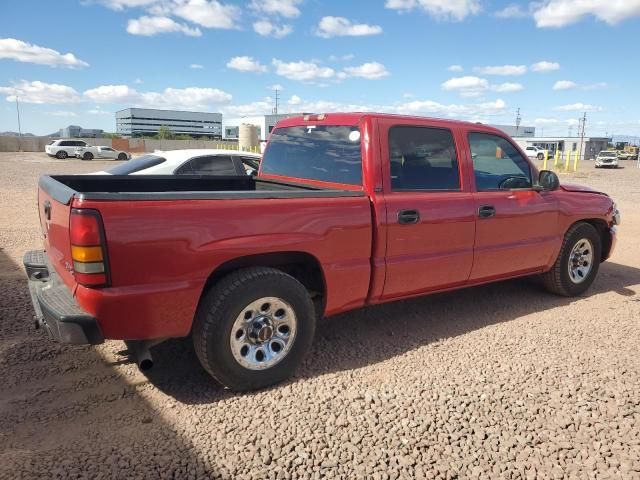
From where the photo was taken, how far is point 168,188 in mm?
4754

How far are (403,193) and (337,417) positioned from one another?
173cm

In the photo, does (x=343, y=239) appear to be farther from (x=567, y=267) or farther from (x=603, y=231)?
(x=603, y=231)

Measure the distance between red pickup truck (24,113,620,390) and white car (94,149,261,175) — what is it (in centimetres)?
301

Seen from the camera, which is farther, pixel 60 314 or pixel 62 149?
pixel 62 149

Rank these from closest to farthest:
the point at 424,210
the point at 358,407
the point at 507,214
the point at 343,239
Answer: the point at 358,407 → the point at 343,239 → the point at 424,210 → the point at 507,214

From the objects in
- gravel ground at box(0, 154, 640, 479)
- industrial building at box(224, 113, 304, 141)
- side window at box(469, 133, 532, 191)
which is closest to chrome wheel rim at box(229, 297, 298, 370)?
gravel ground at box(0, 154, 640, 479)

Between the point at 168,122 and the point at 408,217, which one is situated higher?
the point at 168,122

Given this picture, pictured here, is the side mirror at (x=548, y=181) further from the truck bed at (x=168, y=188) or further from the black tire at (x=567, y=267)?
the truck bed at (x=168, y=188)

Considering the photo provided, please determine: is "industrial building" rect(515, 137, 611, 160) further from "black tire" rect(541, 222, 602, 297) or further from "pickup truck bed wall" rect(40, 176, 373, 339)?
"pickup truck bed wall" rect(40, 176, 373, 339)

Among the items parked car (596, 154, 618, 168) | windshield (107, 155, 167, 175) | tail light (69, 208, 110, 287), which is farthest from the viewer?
parked car (596, 154, 618, 168)

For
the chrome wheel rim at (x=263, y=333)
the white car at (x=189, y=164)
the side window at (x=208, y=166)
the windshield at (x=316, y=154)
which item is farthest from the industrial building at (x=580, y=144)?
the chrome wheel rim at (x=263, y=333)

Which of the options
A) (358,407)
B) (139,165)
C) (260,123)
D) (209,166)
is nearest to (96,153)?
(139,165)

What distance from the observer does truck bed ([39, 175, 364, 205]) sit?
284cm

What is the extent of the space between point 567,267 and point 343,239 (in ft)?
10.1
